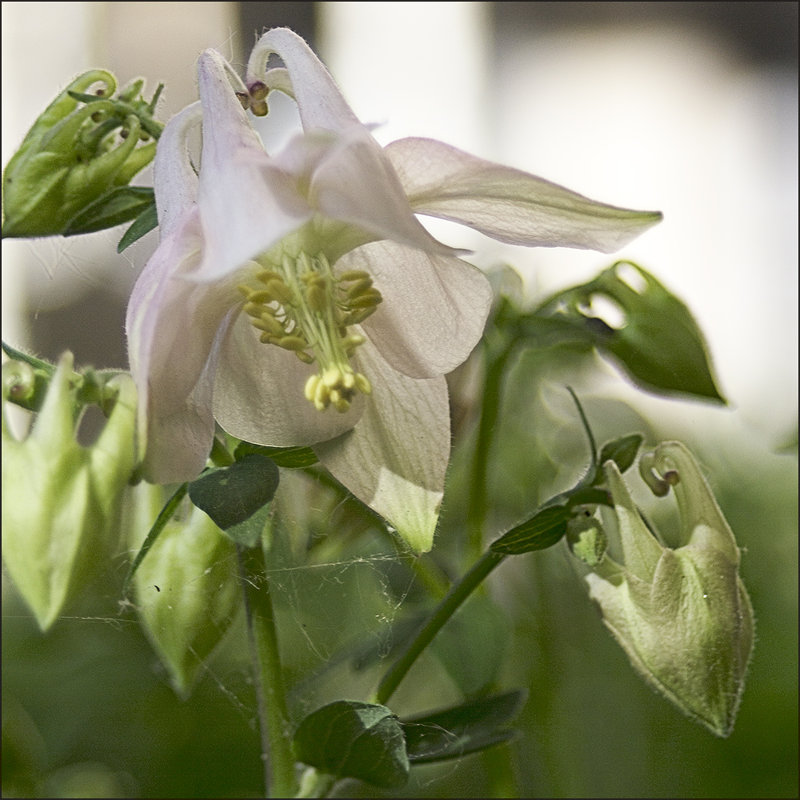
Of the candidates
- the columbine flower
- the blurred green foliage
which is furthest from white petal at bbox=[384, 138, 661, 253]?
the blurred green foliage

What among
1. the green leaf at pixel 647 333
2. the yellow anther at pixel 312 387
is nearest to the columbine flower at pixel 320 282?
the yellow anther at pixel 312 387

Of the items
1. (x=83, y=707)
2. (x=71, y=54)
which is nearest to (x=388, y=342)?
(x=71, y=54)

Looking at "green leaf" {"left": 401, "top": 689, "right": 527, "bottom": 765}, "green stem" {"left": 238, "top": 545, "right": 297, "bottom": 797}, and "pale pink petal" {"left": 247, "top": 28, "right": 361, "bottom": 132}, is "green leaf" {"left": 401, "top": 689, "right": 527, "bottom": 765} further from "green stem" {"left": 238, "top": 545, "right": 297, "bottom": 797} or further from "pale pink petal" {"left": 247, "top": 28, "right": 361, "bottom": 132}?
"pale pink petal" {"left": 247, "top": 28, "right": 361, "bottom": 132}

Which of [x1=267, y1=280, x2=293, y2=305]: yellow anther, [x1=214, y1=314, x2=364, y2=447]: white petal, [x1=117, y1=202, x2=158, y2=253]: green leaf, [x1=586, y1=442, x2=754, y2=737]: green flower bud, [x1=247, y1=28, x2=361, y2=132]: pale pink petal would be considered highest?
[x1=247, y1=28, x2=361, y2=132]: pale pink petal

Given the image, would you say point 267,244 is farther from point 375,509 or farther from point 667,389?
point 667,389

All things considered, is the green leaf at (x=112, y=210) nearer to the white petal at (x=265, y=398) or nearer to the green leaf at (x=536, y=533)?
the white petal at (x=265, y=398)

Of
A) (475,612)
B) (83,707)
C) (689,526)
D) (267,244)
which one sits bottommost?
(83,707)
